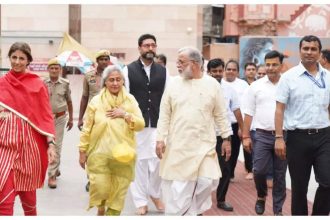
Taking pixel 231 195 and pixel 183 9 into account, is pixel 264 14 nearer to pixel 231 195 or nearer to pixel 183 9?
pixel 183 9

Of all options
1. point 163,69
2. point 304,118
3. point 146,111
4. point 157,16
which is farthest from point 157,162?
point 157,16

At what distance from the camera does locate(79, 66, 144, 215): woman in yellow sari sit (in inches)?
229

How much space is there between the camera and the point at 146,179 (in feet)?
23.3

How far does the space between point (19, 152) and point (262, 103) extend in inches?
120

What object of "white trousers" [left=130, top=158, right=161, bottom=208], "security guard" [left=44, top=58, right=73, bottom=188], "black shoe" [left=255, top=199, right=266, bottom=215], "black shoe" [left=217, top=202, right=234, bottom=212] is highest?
"security guard" [left=44, top=58, right=73, bottom=188]

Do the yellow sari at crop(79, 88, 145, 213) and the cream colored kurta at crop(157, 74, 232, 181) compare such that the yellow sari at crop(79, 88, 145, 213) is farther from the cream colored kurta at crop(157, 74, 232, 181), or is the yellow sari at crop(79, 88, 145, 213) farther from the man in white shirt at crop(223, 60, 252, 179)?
the man in white shirt at crop(223, 60, 252, 179)

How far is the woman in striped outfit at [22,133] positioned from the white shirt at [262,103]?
2617 millimetres

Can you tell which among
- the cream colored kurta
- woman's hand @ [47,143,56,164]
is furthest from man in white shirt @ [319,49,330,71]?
woman's hand @ [47,143,56,164]

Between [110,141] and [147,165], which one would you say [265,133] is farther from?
[110,141]

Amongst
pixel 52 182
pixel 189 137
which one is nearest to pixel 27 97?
pixel 189 137

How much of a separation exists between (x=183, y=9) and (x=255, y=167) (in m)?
20.0

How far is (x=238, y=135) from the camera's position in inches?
340

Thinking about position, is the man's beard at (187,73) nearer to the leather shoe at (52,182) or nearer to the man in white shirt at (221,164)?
the man in white shirt at (221,164)

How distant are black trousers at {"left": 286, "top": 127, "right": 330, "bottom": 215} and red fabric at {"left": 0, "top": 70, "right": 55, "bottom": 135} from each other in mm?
2235
